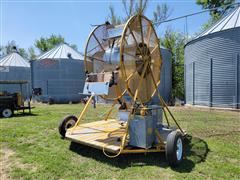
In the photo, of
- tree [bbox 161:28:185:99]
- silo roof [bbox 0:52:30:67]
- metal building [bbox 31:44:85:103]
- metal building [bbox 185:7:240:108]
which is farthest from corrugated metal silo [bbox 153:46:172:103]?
silo roof [bbox 0:52:30:67]

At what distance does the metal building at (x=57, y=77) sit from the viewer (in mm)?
22312

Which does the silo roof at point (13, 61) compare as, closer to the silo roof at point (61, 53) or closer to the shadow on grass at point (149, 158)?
the silo roof at point (61, 53)

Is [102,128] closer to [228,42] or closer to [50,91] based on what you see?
[228,42]

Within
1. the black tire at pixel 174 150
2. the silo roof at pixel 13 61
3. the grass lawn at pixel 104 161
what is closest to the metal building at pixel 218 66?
the grass lawn at pixel 104 161

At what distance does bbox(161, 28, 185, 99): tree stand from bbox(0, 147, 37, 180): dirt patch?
18.0 metres

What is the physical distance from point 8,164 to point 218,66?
12.5 meters

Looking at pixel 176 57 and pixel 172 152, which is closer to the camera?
pixel 172 152

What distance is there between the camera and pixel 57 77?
2261cm

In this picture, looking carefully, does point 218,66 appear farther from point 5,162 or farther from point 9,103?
point 5,162

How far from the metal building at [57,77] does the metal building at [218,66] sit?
10810 millimetres

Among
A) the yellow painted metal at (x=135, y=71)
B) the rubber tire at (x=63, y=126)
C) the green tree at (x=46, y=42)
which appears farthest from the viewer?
the green tree at (x=46, y=42)

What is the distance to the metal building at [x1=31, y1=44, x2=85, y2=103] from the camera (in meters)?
22.3

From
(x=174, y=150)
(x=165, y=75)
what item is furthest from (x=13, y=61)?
(x=174, y=150)

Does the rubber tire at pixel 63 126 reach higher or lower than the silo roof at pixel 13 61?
lower
